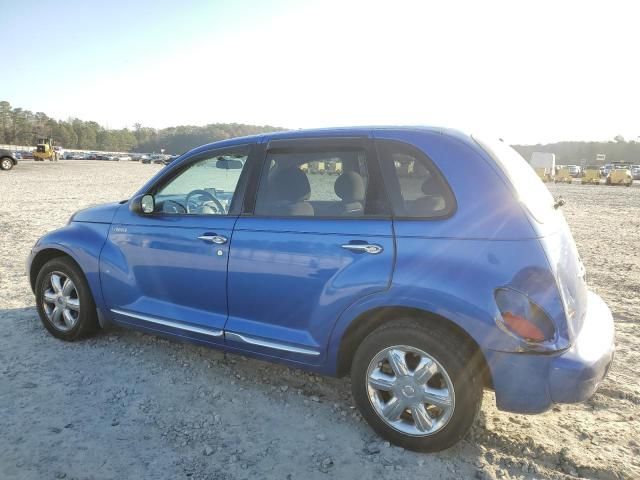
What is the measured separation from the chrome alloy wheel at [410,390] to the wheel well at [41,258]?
2978 mm

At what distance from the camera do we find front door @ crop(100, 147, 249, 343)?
3373mm

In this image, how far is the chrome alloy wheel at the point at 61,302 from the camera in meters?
4.16

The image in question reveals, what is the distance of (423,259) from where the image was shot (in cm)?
261

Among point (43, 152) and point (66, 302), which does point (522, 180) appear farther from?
point (43, 152)

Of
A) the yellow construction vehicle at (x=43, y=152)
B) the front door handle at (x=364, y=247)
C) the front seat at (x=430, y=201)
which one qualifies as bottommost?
the front door handle at (x=364, y=247)

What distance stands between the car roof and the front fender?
43.9 inches

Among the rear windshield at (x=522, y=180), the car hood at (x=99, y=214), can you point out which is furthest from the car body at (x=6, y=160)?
the rear windshield at (x=522, y=180)

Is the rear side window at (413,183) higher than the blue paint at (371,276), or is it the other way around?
the rear side window at (413,183)

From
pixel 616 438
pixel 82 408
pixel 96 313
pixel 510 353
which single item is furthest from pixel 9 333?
pixel 616 438

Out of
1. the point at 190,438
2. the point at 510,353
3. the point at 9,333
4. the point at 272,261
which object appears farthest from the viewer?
the point at 9,333

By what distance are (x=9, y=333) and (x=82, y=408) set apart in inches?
A: 70.2

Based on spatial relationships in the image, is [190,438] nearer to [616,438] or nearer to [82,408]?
[82,408]

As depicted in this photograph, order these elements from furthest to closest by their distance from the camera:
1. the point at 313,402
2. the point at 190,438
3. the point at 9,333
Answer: the point at 9,333, the point at 313,402, the point at 190,438

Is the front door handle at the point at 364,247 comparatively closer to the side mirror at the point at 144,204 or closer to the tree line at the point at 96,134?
the side mirror at the point at 144,204
